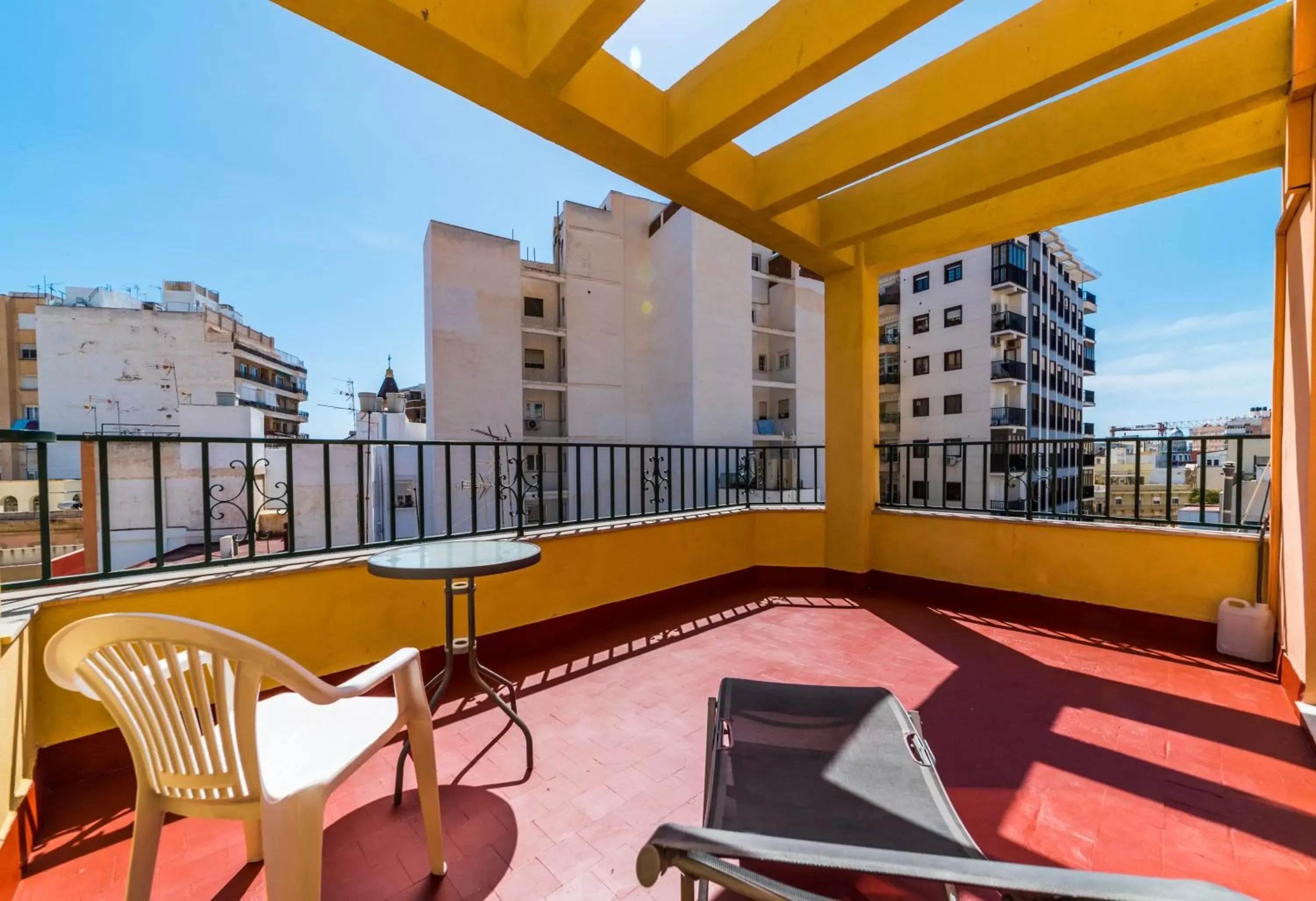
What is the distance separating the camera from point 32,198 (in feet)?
72.7

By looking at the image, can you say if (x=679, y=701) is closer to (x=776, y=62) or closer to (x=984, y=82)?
(x=776, y=62)

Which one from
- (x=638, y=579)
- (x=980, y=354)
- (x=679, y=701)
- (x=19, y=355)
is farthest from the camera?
(x=19, y=355)

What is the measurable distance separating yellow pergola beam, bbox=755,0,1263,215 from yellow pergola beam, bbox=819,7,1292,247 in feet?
2.03

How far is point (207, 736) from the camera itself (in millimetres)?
1178

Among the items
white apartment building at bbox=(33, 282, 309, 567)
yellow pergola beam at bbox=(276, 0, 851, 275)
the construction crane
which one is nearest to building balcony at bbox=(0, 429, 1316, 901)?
the construction crane

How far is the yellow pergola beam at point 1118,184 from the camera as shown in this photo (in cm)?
283

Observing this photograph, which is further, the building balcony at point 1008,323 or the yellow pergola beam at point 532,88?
the building balcony at point 1008,323

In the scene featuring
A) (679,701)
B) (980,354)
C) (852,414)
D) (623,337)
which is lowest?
(679,701)

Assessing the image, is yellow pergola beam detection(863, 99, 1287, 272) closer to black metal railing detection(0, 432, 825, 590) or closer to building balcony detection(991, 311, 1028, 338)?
black metal railing detection(0, 432, 825, 590)

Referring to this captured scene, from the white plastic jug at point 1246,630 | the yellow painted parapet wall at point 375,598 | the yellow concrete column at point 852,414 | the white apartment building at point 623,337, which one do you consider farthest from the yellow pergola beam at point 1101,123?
the white apartment building at point 623,337

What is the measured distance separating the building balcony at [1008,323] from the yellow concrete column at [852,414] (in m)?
23.1

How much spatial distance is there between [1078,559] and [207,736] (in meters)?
4.78

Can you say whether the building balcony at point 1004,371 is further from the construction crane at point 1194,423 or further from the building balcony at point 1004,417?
the construction crane at point 1194,423

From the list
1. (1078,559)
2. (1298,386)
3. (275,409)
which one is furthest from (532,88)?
(275,409)
